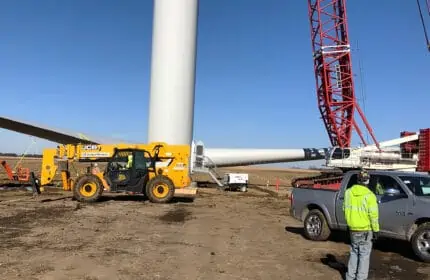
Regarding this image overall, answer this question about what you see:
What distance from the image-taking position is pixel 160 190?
22.6 m

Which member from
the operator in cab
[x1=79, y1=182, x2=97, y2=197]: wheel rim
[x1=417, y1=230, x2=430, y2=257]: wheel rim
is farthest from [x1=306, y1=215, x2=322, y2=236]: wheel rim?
[x1=79, y1=182, x2=97, y2=197]: wheel rim

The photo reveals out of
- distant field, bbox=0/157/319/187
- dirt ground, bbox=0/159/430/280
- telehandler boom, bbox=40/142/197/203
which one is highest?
distant field, bbox=0/157/319/187

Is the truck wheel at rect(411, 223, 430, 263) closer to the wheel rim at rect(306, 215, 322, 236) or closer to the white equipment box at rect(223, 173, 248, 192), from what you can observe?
the wheel rim at rect(306, 215, 322, 236)

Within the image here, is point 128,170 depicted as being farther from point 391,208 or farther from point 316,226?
point 391,208

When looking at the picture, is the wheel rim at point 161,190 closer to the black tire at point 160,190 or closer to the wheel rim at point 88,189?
the black tire at point 160,190

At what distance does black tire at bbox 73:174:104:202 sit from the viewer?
2195 cm

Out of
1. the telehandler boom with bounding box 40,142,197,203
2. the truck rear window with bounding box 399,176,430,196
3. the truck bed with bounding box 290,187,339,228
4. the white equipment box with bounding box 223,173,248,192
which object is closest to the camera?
the truck rear window with bounding box 399,176,430,196

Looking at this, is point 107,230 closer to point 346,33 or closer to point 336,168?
point 336,168

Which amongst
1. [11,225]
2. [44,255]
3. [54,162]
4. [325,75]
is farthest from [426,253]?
[325,75]

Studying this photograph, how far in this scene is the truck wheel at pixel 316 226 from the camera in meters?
12.6

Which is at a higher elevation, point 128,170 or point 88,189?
point 128,170

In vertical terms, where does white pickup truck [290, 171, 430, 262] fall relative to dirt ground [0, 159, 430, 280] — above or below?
above

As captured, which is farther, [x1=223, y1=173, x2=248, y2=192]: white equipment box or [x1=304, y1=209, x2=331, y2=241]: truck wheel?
[x1=223, y1=173, x2=248, y2=192]: white equipment box

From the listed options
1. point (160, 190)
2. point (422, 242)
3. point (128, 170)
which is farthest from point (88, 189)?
point (422, 242)
